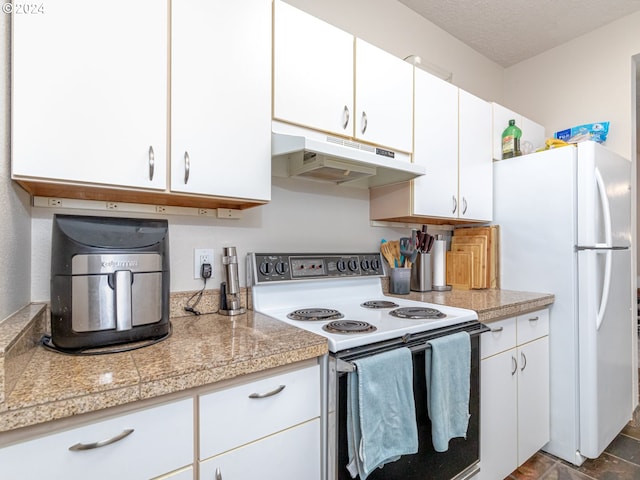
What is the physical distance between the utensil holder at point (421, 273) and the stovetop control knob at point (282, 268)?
2.99 feet

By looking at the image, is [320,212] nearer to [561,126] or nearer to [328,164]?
[328,164]

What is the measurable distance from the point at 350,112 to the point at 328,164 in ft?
0.94

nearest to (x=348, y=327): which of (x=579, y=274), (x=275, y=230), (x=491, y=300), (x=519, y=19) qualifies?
(x=275, y=230)

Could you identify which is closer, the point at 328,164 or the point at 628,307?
the point at 328,164

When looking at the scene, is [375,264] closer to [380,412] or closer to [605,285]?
[380,412]

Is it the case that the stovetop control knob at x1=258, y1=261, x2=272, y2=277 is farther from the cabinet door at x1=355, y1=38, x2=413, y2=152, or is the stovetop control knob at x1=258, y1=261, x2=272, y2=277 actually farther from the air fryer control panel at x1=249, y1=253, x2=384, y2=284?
the cabinet door at x1=355, y1=38, x2=413, y2=152

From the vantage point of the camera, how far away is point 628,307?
7.34 ft

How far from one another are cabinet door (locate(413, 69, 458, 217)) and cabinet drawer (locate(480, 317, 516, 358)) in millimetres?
661

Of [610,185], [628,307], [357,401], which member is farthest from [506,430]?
[610,185]

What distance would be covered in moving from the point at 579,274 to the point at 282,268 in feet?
5.31

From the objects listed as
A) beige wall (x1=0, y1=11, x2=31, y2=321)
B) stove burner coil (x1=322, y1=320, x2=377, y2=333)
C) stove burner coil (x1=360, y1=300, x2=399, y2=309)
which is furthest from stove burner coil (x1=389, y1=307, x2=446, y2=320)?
beige wall (x1=0, y1=11, x2=31, y2=321)

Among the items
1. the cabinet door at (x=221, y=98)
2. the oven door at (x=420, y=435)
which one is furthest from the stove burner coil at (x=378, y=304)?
the cabinet door at (x=221, y=98)

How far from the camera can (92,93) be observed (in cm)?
98

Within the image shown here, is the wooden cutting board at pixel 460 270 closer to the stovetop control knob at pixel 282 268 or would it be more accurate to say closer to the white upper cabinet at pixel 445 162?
the white upper cabinet at pixel 445 162
